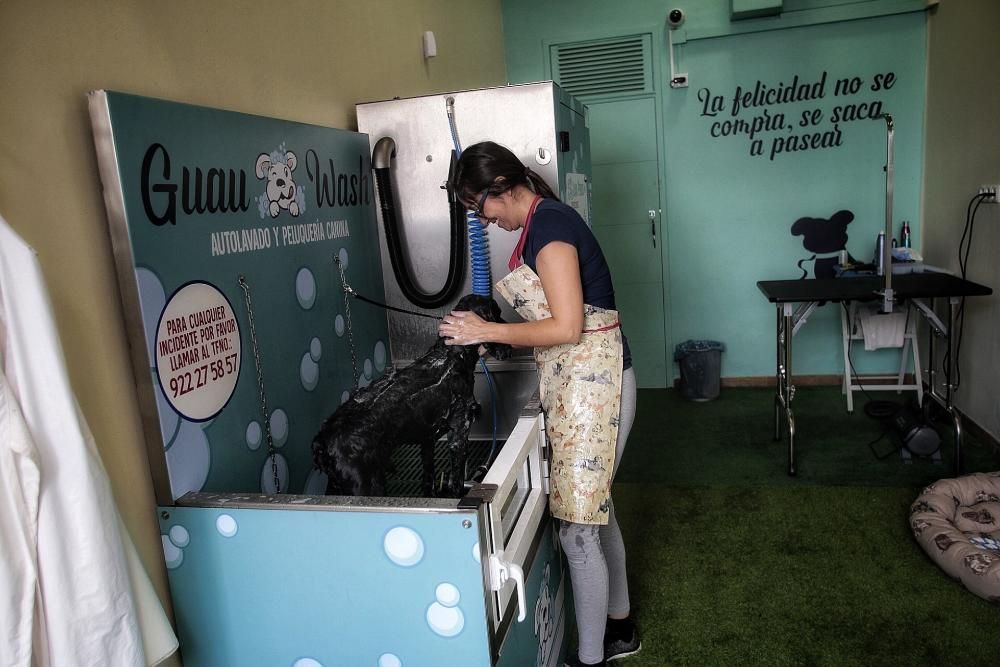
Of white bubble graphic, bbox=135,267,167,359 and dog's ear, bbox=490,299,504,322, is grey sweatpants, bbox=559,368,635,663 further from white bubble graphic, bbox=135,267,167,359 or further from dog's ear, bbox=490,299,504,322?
white bubble graphic, bbox=135,267,167,359

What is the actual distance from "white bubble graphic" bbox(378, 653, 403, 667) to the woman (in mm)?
675

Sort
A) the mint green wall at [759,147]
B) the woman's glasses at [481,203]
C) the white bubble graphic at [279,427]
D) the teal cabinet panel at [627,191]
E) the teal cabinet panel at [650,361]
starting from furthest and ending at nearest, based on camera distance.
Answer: the teal cabinet panel at [650,361] < the teal cabinet panel at [627,191] < the mint green wall at [759,147] < the woman's glasses at [481,203] < the white bubble graphic at [279,427]

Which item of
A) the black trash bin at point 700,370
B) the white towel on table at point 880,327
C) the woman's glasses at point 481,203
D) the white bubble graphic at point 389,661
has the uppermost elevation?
the woman's glasses at point 481,203

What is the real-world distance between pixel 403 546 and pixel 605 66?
378 cm

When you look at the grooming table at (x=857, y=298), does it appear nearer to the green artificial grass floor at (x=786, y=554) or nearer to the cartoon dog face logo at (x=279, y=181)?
the green artificial grass floor at (x=786, y=554)

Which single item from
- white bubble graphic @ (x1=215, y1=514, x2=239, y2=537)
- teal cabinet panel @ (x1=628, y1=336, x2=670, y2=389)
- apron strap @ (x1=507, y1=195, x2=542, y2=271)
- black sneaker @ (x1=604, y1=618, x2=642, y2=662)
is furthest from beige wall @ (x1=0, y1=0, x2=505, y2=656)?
teal cabinet panel @ (x1=628, y1=336, x2=670, y2=389)

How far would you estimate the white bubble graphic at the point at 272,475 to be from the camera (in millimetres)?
1536

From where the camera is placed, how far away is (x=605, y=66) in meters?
4.36

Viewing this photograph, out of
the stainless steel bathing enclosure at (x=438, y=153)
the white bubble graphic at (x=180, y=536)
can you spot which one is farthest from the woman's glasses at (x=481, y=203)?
the white bubble graphic at (x=180, y=536)

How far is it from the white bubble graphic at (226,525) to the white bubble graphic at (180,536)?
0.08 meters

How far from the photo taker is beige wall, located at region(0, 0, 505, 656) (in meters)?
1.10

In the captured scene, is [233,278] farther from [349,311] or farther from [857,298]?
[857,298]

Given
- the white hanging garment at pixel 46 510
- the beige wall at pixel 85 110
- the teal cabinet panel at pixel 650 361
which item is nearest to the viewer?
the white hanging garment at pixel 46 510

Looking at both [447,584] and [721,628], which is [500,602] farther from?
[721,628]
